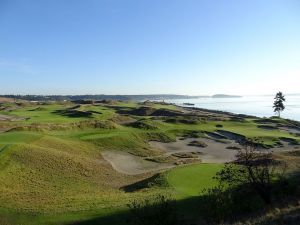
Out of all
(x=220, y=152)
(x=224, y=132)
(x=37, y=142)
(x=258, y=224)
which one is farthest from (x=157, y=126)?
(x=258, y=224)

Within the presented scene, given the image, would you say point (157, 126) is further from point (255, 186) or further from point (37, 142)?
point (255, 186)

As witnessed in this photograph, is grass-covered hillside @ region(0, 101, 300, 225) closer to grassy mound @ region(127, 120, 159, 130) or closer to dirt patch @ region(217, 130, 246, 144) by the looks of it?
grassy mound @ region(127, 120, 159, 130)

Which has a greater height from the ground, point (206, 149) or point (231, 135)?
point (231, 135)

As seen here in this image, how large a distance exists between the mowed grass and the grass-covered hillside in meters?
0.08

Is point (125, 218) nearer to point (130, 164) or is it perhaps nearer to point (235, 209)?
point (235, 209)

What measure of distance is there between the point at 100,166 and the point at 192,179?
11961 mm

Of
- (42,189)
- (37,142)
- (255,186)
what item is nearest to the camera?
(255,186)

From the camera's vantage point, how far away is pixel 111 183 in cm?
3584

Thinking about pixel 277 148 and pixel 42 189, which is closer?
pixel 42 189

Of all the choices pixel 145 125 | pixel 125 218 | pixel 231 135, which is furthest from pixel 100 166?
pixel 231 135

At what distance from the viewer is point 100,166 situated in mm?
40844

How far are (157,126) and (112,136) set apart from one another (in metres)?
16.3

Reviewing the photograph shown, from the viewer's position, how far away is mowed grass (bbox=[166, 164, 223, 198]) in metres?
Result: 29.8

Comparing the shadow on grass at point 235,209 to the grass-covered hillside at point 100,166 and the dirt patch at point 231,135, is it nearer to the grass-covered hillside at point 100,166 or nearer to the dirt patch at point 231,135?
the grass-covered hillside at point 100,166
